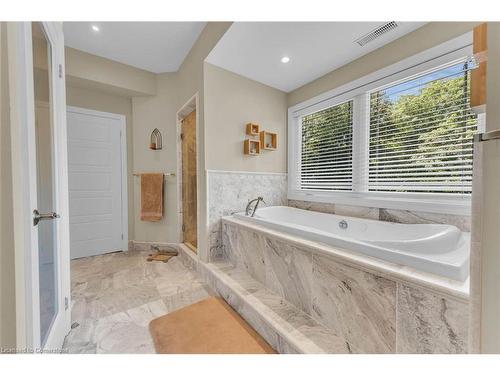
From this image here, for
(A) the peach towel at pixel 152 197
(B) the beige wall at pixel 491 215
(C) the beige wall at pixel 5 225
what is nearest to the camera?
Result: (B) the beige wall at pixel 491 215

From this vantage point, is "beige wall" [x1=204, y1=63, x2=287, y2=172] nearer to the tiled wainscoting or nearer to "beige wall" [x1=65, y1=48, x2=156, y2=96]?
the tiled wainscoting

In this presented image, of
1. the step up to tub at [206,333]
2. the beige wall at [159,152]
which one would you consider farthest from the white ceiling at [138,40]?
the step up to tub at [206,333]

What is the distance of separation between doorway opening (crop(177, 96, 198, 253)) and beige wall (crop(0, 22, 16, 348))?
1.93m

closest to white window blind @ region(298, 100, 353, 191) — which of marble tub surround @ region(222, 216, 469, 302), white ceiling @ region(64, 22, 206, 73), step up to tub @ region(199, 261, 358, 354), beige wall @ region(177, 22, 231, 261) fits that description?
marble tub surround @ region(222, 216, 469, 302)

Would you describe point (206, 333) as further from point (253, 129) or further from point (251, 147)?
point (253, 129)

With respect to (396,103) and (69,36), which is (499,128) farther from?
(69,36)

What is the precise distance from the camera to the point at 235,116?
95.6 inches

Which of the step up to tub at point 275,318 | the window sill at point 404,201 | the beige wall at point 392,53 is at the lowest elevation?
the step up to tub at point 275,318

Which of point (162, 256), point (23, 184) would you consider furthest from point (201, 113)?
point (162, 256)

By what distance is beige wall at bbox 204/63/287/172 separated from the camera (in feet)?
7.37

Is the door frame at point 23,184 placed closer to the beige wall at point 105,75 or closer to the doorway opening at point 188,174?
the doorway opening at point 188,174

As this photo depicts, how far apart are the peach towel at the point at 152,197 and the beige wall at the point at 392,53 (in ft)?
8.11

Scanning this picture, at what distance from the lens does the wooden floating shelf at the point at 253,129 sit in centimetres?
249

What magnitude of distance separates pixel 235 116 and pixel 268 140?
61 centimetres
